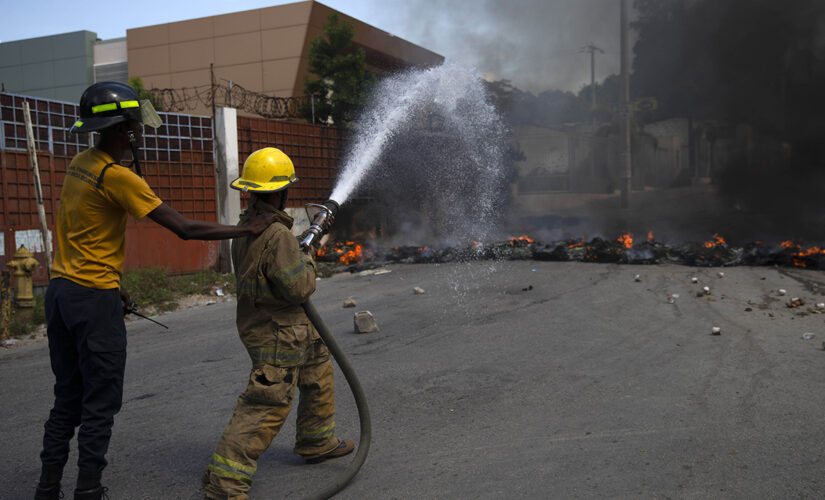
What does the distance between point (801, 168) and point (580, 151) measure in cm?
1178

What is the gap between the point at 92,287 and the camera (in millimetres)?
2809

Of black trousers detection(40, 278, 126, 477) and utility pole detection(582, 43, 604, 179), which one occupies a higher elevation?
utility pole detection(582, 43, 604, 179)

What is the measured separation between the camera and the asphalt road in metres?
3.21

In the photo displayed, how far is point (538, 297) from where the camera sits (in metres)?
8.88

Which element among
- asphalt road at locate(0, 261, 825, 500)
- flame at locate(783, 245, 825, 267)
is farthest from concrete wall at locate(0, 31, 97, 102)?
flame at locate(783, 245, 825, 267)

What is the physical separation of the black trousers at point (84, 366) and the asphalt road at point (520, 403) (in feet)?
1.63

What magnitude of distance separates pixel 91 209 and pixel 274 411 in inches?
48.9

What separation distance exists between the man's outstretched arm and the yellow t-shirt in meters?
0.05

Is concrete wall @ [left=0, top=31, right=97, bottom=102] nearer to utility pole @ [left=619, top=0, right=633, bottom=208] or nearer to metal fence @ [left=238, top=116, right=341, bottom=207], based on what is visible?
metal fence @ [left=238, top=116, right=341, bottom=207]

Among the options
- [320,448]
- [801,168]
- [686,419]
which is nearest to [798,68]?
[801,168]

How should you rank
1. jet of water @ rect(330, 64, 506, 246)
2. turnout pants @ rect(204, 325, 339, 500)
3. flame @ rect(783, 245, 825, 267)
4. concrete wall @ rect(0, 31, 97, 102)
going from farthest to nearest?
concrete wall @ rect(0, 31, 97, 102) < jet of water @ rect(330, 64, 506, 246) < flame @ rect(783, 245, 825, 267) < turnout pants @ rect(204, 325, 339, 500)

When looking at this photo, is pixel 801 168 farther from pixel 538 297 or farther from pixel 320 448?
pixel 320 448

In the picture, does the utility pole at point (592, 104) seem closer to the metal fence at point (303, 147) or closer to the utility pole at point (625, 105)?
the utility pole at point (625, 105)

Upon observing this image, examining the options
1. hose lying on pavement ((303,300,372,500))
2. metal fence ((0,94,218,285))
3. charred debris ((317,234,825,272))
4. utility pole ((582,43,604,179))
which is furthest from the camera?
utility pole ((582,43,604,179))
